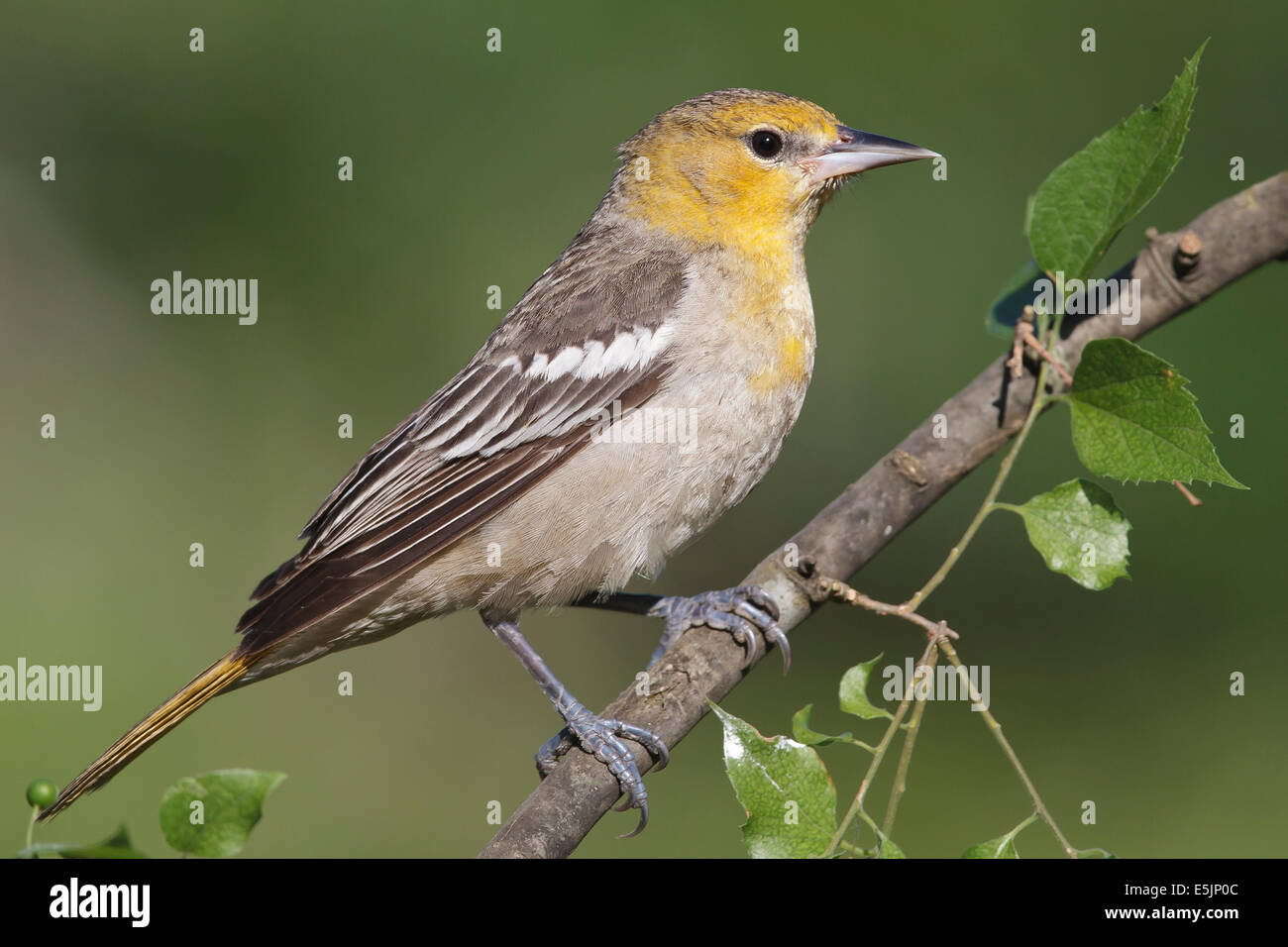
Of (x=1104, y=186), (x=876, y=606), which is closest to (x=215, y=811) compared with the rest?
(x=876, y=606)

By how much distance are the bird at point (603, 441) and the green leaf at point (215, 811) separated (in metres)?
1.53

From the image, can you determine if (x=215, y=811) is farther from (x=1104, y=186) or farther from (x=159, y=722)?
(x=1104, y=186)

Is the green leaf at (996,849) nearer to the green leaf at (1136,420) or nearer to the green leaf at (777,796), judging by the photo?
the green leaf at (777,796)

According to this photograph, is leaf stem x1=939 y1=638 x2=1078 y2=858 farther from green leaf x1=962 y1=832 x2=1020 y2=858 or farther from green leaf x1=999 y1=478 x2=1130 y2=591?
green leaf x1=999 y1=478 x2=1130 y2=591

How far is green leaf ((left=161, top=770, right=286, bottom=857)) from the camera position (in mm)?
1769

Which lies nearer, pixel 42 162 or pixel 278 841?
pixel 278 841

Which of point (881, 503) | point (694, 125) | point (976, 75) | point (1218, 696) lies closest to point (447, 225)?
point (694, 125)

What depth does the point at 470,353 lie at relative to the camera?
636 cm

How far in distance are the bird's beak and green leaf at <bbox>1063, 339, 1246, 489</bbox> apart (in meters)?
1.45

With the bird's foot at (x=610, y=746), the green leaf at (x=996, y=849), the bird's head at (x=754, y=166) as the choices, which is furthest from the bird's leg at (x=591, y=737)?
the bird's head at (x=754, y=166)

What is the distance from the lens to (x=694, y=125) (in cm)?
413

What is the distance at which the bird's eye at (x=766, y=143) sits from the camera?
4.00 meters
